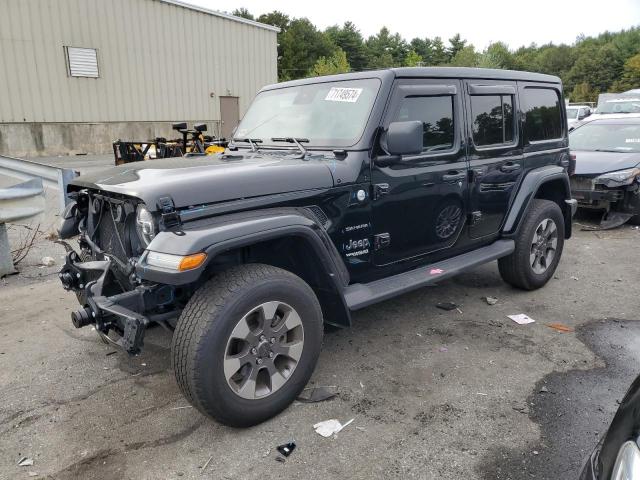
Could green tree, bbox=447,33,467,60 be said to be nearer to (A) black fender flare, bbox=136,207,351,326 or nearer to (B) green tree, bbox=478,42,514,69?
(B) green tree, bbox=478,42,514,69

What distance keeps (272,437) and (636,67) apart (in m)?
67.4

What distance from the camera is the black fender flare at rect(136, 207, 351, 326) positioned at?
2453 mm

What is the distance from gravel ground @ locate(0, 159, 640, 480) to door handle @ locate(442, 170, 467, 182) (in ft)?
4.14

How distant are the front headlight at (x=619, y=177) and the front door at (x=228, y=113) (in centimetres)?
1708

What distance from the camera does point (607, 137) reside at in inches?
339

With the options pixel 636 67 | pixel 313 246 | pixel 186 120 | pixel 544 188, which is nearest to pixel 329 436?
pixel 313 246

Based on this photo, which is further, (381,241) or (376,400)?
(381,241)

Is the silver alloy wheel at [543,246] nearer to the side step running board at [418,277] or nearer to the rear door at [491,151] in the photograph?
the side step running board at [418,277]

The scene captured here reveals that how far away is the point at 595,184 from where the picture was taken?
7547mm

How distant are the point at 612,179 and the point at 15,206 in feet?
26.0

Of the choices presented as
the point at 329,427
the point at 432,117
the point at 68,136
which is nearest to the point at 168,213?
the point at 329,427

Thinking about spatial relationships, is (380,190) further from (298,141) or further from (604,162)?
(604,162)

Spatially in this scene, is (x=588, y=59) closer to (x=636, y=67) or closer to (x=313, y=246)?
(x=636, y=67)

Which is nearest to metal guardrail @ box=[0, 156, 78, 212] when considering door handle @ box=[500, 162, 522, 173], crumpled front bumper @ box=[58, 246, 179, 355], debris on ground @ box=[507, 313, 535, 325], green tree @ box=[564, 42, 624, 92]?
crumpled front bumper @ box=[58, 246, 179, 355]
